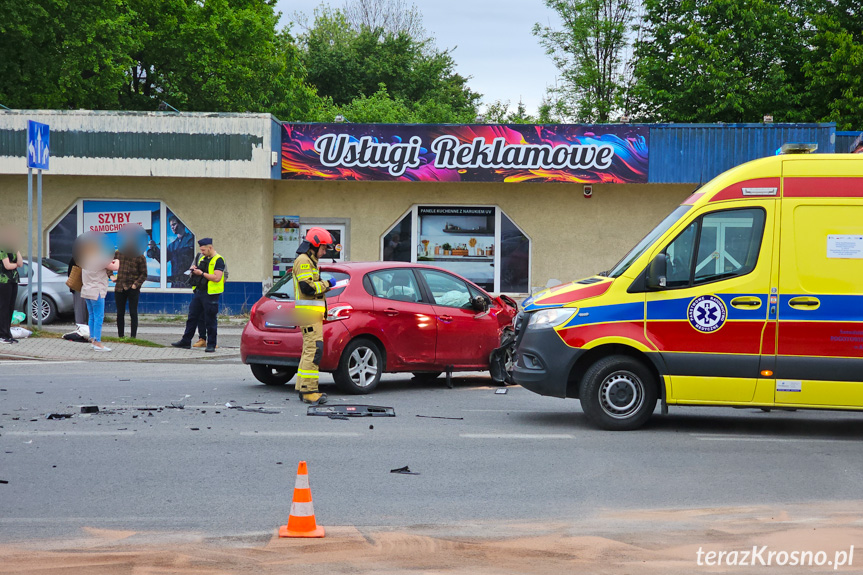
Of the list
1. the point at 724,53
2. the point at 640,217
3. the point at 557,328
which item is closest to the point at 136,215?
the point at 640,217

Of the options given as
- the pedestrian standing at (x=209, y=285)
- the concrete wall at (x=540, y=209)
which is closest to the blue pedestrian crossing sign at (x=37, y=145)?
the pedestrian standing at (x=209, y=285)

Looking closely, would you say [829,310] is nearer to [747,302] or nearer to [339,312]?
[747,302]

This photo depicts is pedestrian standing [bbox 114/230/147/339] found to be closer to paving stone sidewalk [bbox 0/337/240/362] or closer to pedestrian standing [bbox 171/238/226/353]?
paving stone sidewalk [bbox 0/337/240/362]

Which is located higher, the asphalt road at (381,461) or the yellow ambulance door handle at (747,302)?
the yellow ambulance door handle at (747,302)

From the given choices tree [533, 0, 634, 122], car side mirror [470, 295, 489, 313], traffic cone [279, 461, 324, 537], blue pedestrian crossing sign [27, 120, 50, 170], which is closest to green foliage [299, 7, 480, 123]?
tree [533, 0, 634, 122]

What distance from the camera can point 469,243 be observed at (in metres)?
24.3

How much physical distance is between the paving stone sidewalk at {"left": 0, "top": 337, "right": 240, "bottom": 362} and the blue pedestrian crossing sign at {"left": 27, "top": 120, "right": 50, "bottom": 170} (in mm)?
3198

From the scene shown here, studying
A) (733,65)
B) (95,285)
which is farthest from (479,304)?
(733,65)

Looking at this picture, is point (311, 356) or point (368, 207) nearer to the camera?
point (311, 356)

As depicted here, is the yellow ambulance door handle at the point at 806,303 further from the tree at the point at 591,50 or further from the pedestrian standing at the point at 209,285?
A: the tree at the point at 591,50

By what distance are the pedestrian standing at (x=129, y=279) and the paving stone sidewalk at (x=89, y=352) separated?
3.82 ft

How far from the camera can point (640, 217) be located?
24.2 metres

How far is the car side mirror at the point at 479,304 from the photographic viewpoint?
40.4ft

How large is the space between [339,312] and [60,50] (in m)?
26.4
